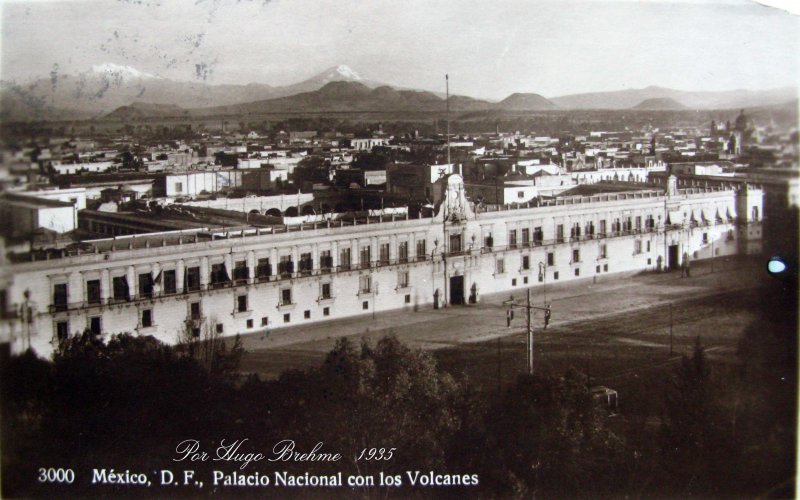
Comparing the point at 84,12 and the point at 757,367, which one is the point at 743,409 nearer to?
the point at 757,367

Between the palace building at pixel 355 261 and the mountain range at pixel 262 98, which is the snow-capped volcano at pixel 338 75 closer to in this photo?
the mountain range at pixel 262 98

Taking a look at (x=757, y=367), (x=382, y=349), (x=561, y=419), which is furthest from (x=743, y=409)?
(x=382, y=349)

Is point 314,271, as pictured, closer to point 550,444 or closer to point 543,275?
point 543,275

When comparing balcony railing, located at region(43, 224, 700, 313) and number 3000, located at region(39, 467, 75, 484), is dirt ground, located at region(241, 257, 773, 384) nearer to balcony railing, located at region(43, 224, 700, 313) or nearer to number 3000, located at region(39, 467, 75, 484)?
balcony railing, located at region(43, 224, 700, 313)

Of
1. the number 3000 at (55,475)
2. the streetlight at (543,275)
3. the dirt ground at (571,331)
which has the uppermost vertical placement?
the streetlight at (543,275)

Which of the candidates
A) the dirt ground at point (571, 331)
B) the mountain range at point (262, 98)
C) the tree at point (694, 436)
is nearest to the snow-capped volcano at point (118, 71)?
the mountain range at point (262, 98)

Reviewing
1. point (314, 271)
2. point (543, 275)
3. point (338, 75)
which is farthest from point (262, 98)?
point (543, 275)
